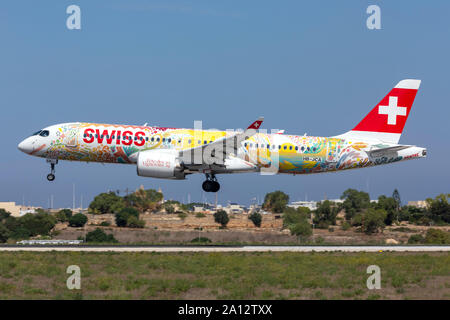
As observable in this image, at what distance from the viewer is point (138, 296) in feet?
88.4

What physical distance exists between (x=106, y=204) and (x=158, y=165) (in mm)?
55146

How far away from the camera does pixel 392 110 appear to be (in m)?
49.7

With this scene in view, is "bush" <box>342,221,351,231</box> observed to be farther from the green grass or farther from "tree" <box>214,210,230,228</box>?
the green grass

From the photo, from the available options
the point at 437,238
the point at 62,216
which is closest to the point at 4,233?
the point at 62,216

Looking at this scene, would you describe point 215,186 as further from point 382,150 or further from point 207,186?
point 382,150

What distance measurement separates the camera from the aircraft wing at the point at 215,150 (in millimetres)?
43344

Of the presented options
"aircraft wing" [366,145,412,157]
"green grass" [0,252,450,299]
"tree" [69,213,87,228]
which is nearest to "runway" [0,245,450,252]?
"green grass" [0,252,450,299]

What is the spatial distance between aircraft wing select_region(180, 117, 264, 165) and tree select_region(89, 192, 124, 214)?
4893 centimetres

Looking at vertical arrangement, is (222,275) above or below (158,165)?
below
